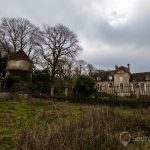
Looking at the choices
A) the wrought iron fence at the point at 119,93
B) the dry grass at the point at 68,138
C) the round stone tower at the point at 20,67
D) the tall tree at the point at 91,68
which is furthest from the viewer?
the tall tree at the point at 91,68

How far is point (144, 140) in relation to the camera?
7043mm

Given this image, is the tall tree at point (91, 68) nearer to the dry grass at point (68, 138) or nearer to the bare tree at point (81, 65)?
the bare tree at point (81, 65)

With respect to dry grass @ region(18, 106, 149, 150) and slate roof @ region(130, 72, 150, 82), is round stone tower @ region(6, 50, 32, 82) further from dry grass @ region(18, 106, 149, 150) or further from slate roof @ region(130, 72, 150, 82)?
dry grass @ region(18, 106, 149, 150)

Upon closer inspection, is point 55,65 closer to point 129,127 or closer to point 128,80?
point 128,80

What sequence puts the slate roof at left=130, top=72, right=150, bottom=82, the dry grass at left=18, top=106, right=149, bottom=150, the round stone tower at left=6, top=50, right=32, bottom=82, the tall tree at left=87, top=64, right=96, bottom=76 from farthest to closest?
1. the tall tree at left=87, top=64, right=96, bottom=76
2. the slate roof at left=130, top=72, right=150, bottom=82
3. the round stone tower at left=6, top=50, right=32, bottom=82
4. the dry grass at left=18, top=106, right=149, bottom=150

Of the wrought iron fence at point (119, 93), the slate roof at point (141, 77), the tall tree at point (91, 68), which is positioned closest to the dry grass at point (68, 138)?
the wrought iron fence at point (119, 93)

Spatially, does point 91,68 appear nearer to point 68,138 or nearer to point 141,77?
point 141,77

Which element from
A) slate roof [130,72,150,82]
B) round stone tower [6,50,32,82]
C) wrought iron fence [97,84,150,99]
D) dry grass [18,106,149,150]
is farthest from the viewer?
slate roof [130,72,150,82]

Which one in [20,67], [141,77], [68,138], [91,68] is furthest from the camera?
[91,68]

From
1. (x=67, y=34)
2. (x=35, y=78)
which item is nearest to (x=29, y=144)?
(x=35, y=78)

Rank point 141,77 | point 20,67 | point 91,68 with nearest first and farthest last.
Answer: point 20,67
point 141,77
point 91,68

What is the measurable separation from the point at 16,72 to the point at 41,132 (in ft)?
111

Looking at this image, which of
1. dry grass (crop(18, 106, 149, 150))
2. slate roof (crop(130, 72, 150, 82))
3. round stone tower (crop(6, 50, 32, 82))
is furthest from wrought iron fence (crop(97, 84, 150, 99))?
slate roof (crop(130, 72, 150, 82))

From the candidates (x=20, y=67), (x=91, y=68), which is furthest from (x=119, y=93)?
(x=91, y=68)
